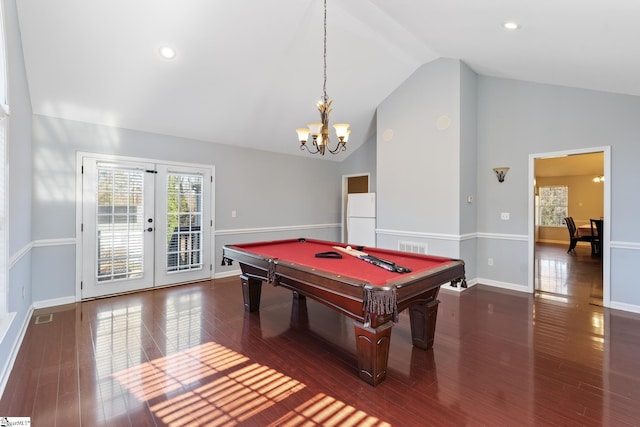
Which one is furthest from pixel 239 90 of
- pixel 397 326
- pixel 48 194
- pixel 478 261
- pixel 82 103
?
pixel 478 261

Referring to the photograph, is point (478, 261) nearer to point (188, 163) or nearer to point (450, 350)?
point (450, 350)

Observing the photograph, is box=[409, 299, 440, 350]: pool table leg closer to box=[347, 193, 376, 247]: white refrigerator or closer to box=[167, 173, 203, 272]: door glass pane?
box=[347, 193, 376, 247]: white refrigerator

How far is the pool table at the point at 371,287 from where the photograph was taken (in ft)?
6.61

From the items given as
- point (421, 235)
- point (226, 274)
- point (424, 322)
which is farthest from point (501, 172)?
point (226, 274)

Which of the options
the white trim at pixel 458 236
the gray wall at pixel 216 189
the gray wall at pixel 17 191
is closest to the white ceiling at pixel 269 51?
the gray wall at pixel 216 189

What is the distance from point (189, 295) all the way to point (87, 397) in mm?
2354

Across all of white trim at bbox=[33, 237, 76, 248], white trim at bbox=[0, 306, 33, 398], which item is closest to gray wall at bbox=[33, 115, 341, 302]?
white trim at bbox=[33, 237, 76, 248]

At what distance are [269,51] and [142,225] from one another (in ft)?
10.3

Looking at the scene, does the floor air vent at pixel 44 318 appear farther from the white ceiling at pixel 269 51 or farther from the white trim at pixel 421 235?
the white trim at pixel 421 235

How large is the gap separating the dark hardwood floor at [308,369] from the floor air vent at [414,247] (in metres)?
1.20

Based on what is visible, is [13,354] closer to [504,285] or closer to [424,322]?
[424,322]

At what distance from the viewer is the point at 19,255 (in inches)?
113

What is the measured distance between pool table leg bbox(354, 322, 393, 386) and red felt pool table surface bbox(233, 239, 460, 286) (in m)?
0.36

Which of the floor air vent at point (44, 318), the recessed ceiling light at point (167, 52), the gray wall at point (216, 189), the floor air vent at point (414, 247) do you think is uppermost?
the recessed ceiling light at point (167, 52)
